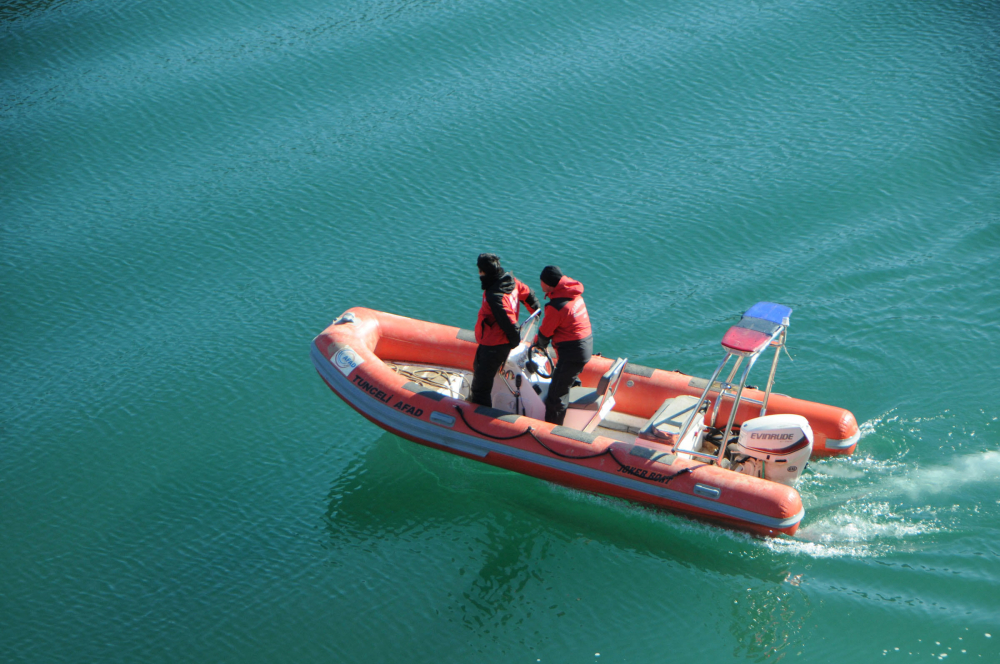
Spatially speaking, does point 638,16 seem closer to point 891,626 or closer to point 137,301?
point 137,301

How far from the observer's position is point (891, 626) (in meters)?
5.52

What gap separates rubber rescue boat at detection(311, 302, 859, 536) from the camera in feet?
19.7

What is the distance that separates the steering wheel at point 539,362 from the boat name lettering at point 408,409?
858 millimetres

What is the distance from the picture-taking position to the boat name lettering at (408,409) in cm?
672

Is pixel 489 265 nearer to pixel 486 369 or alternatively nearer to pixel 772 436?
pixel 486 369

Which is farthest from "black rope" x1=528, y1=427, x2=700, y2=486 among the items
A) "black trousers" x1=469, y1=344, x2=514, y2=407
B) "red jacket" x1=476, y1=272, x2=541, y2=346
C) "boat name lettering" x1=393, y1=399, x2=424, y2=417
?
"boat name lettering" x1=393, y1=399, x2=424, y2=417

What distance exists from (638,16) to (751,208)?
16.4 ft

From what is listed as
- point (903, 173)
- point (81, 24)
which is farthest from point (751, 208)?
point (81, 24)

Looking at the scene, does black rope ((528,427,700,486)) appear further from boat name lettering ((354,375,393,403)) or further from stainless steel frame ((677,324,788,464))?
boat name lettering ((354,375,393,403))

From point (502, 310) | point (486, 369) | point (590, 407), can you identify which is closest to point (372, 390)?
point (486, 369)

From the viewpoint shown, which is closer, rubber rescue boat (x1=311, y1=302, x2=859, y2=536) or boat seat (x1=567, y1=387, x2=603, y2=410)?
rubber rescue boat (x1=311, y1=302, x2=859, y2=536)

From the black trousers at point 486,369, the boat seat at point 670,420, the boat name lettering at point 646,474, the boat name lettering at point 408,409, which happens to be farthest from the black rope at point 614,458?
the boat name lettering at point 408,409

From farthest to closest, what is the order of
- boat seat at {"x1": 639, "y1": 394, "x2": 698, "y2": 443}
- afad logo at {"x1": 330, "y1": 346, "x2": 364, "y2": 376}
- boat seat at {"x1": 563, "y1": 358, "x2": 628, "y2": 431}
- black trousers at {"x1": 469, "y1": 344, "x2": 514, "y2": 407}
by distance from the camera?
A: 1. afad logo at {"x1": 330, "y1": 346, "x2": 364, "y2": 376}
2. boat seat at {"x1": 563, "y1": 358, "x2": 628, "y2": 431}
3. black trousers at {"x1": 469, "y1": 344, "x2": 514, "y2": 407}
4. boat seat at {"x1": 639, "y1": 394, "x2": 698, "y2": 443}

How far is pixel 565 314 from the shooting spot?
613 cm
